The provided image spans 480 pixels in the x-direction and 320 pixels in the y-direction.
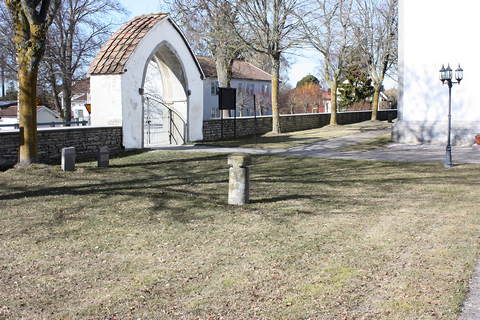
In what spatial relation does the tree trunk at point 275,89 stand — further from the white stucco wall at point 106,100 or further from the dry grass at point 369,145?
the white stucco wall at point 106,100

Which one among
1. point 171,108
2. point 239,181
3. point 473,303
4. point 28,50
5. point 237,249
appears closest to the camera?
point 473,303

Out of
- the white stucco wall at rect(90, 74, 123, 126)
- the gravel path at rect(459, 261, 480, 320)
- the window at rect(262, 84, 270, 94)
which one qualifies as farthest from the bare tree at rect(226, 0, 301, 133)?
the window at rect(262, 84, 270, 94)

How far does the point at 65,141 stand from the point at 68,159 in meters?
3.11

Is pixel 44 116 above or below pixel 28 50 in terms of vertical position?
below

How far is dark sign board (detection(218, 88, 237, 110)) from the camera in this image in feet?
78.4

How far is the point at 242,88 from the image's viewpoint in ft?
218

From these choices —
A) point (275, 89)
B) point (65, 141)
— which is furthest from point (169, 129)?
point (275, 89)

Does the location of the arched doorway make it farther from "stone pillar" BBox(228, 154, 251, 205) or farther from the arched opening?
"stone pillar" BBox(228, 154, 251, 205)

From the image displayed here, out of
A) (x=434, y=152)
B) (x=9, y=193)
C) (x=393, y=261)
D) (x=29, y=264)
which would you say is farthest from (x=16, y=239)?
(x=434, y=152)

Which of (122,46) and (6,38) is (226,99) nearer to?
(122,46)

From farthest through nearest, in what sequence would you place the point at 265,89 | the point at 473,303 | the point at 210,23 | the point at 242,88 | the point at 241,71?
the point at 265,89, the point at 241,71, the point at 242,88, the point at 210,23, the point at 473,303

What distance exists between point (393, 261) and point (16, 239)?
191 inches

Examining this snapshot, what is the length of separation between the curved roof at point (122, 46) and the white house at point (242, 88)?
33842 millimetres

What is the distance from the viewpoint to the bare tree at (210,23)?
26.6 m
